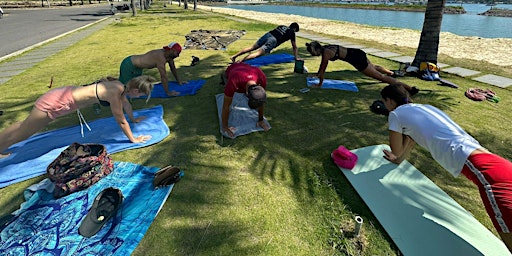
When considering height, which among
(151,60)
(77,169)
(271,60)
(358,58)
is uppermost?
(358,58)

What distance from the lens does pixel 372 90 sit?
6.32m

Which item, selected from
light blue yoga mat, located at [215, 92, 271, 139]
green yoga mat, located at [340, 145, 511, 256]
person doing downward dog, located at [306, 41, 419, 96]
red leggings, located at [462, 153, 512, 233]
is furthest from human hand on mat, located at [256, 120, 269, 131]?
red leggings, located at [462, 153, 512, 233]

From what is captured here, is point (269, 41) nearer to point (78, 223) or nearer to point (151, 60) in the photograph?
point (151, 60)

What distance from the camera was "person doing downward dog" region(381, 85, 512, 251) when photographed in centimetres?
202

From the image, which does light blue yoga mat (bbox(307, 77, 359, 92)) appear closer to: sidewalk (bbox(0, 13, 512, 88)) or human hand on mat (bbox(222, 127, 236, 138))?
human hand on mat (bbox(222, 127, 236, 138))

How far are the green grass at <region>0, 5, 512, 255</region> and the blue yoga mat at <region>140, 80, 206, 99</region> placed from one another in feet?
0.78

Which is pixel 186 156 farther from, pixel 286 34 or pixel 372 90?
pixel 286 34

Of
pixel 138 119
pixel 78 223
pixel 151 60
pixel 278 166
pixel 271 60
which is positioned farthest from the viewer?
pixel 271 60

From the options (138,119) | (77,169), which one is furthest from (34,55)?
(77,169)

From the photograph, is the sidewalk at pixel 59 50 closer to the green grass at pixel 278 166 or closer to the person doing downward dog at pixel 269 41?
the green grass at pixel 278 166

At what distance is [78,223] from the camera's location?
8.86ft

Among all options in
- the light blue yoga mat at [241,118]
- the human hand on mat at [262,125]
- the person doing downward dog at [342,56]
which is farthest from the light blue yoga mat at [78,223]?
the person doing downward dog at [342,56]

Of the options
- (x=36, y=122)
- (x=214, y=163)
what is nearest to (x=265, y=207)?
(x=214, y=163)

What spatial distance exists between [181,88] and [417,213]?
225 inches
